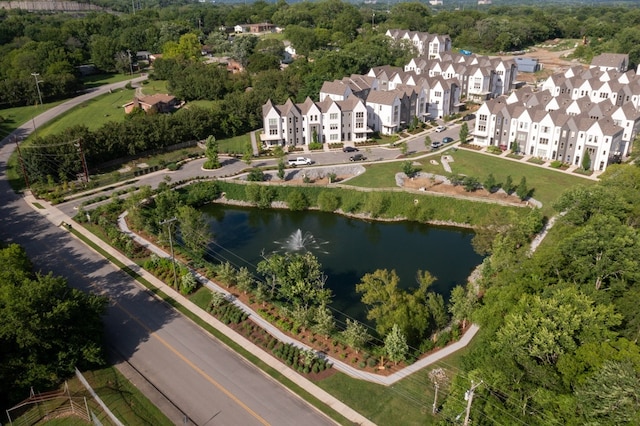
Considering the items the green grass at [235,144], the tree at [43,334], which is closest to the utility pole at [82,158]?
the green grass at [235,144]

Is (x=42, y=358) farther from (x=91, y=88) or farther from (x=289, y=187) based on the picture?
(x=91, y=88)

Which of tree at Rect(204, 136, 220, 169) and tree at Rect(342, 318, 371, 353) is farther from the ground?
tree at Rect(204, 136, 220, 169)

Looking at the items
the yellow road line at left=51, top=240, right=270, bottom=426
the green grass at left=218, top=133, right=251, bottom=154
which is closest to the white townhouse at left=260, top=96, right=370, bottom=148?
the green grass at left=218, top=133, right=251, bottom=154

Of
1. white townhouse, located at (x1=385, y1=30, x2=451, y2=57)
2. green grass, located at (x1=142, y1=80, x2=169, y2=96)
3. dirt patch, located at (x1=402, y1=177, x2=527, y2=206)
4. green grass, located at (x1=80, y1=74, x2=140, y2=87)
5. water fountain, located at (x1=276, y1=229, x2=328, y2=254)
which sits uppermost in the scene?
white townhouse, located at (x1=385, y1=30, x2=451, y2=57)

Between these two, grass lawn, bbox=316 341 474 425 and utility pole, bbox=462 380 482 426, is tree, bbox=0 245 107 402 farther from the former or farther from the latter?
utility pole, bbox=462 380 482 426

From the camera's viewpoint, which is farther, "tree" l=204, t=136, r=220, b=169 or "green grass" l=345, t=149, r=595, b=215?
"tree" l=204, t=136, r=220, b=169

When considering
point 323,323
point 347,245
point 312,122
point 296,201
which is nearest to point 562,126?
point 312,122
